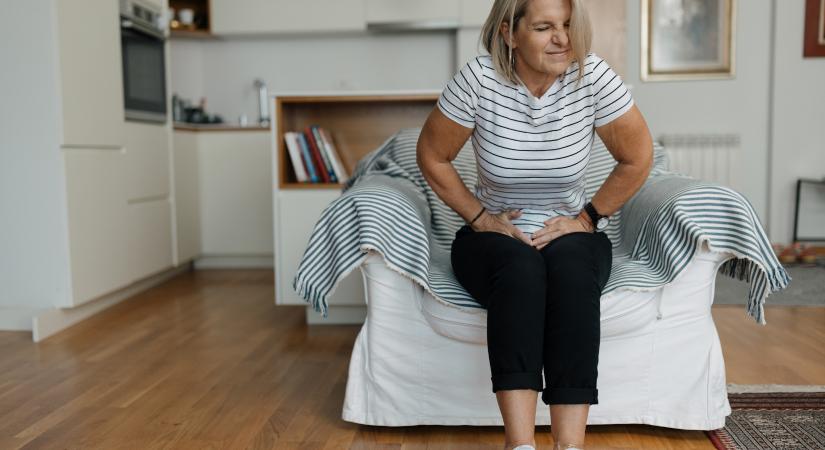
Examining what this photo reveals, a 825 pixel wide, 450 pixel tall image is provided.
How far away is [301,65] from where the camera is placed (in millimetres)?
5043

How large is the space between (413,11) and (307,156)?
6.06ft

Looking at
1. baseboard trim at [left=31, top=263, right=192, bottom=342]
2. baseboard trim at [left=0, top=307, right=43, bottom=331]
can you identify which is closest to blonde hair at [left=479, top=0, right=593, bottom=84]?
baseboard trim at [left=31, top=263, right=192, bottom=342]

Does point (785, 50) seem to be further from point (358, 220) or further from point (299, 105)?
point (358, 220)

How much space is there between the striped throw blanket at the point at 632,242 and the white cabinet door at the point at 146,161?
1812mm

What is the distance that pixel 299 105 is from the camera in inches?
130

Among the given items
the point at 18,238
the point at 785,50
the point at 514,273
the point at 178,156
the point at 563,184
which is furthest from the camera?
the point at 785,50

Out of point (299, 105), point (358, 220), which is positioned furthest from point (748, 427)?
point (299, 105)

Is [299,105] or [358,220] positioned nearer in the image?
[358,220]

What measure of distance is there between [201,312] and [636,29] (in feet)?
10.3

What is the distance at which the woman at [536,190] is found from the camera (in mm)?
1520

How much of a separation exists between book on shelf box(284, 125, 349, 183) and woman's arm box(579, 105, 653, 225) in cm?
149

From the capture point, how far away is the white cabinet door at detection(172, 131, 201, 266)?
416 cm

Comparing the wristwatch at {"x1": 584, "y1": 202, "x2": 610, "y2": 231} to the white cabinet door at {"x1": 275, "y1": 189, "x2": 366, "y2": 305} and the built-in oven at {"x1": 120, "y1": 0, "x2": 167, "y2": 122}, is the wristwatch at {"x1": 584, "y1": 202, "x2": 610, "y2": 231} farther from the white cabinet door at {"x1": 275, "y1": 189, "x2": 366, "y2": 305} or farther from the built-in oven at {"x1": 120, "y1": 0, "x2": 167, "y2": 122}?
the built-in oven at {"x1": 120, "y1": 0, "x2": 167, "y2": 122}

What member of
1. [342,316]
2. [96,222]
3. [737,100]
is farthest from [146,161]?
[737,100]
